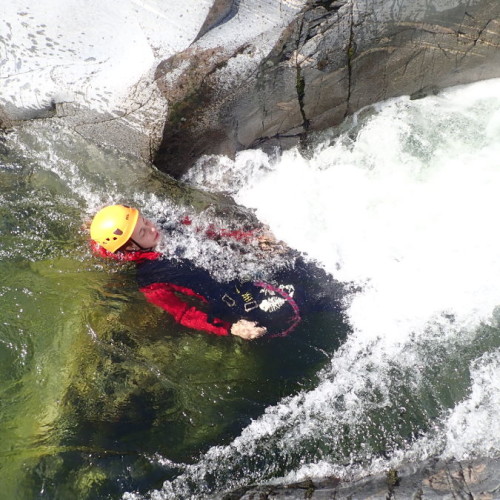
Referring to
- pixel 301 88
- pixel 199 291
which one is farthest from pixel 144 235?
pixel 301 88

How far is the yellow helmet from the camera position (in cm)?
457

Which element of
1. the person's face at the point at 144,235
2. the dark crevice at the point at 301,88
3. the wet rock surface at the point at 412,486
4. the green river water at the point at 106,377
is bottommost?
the wet rock surface at the point at 412,486

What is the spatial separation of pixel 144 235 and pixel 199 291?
0.78m

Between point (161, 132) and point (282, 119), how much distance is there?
4.64ft

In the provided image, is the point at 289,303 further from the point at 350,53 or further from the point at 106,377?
the point at 350,53

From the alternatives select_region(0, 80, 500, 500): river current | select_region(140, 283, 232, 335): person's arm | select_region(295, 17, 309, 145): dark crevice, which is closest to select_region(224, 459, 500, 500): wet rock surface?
select_region(0, 80, 500, 500): river current

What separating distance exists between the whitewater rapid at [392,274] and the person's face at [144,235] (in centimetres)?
114

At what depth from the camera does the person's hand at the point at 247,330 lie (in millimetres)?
4387

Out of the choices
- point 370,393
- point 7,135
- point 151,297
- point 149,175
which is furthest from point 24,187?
point 370,393

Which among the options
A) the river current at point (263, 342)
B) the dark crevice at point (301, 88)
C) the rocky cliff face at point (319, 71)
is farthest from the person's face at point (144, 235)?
the dark crevice at point (301, 88)

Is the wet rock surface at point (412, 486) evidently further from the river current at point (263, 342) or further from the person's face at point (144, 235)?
the person's face at point (144, 235)

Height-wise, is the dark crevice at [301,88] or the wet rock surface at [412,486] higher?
the dark crevice at [301,88]

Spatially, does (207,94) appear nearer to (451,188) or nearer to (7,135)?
(7,135)

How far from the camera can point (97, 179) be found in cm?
564
